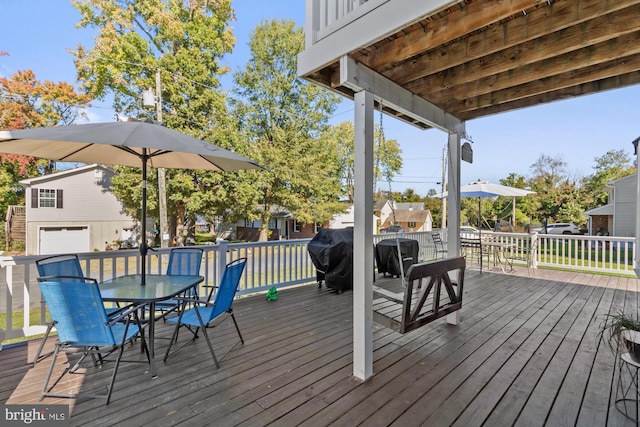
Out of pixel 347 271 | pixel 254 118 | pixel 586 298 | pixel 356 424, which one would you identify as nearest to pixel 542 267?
pixel 586 298

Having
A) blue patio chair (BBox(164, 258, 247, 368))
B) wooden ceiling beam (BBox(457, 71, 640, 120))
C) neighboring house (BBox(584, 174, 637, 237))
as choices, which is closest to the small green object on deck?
blue patio chair (BBox(164, 258, 247, 368))

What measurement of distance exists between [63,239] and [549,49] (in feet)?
69.7

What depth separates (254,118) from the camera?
637 inches

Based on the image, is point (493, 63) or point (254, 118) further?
point (254, 118)

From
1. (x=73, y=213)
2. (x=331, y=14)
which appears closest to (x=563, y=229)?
(x=331, y=14)

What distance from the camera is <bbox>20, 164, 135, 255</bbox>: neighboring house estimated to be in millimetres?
15219

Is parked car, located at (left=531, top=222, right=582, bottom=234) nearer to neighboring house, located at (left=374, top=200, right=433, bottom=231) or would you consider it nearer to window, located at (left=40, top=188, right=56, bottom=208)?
neighboring house, located at (left=374, top=200, right=433, bottom=231)

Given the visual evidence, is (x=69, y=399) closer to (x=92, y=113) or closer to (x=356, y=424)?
(x=356, y=424)

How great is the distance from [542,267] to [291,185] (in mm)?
12233

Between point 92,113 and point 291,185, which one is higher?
point 92,113

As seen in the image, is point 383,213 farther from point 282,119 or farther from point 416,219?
point 282,119

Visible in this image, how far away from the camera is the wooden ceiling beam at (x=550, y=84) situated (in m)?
2.36

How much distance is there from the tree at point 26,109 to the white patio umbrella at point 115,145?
17.8 meters

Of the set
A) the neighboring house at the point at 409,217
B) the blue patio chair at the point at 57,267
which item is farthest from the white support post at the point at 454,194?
the neighboring house at the point at 409,217
